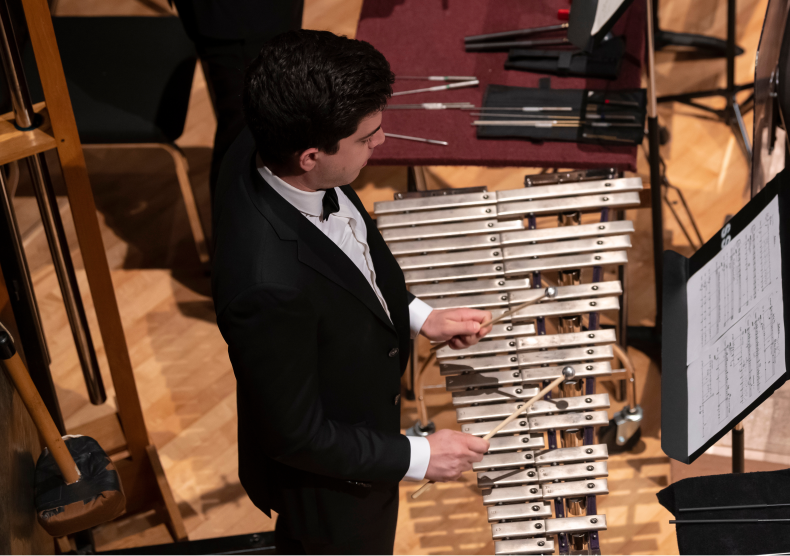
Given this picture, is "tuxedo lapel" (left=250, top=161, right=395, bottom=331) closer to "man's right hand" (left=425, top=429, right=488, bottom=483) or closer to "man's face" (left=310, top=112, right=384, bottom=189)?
"man's face" (left=310, top=112, right=384, bottom=189)

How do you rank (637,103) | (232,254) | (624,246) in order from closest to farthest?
1. (232,254)
2. (624,246)
3. (637,103)

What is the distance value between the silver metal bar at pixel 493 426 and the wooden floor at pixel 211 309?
0.76m

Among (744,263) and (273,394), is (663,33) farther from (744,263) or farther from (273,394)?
(273,394)

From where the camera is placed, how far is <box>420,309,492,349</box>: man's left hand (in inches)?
72.1

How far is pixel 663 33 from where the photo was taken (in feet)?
12.1

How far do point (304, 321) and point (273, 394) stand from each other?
0.13 meters

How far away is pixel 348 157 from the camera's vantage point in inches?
53.1

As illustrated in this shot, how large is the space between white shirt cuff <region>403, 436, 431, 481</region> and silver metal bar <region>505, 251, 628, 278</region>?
1.93 ft

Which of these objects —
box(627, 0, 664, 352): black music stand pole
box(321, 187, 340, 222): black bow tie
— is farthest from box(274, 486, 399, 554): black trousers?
box(627, 0, 664, 352): black music stand pole

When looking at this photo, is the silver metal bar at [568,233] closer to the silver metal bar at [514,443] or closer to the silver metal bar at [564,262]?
the silver metal bar at [564,262]

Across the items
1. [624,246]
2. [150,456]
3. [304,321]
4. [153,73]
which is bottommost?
[150,456]

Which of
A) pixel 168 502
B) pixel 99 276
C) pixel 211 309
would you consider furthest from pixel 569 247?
pixel 211 309

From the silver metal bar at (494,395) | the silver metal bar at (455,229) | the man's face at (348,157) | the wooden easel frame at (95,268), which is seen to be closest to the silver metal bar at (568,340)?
the silver metal bar at (494,395)

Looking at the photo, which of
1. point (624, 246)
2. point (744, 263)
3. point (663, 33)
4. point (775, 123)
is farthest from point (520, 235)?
point (663, 33)
